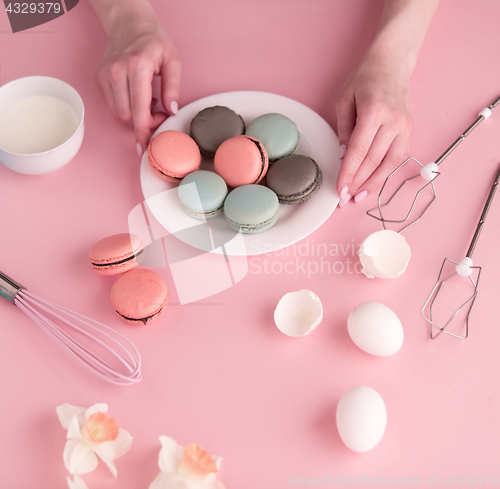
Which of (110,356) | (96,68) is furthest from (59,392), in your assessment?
(96,68)

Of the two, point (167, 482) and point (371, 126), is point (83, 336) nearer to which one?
point (167, 482)

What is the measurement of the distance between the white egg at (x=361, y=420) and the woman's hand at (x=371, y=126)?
Result: 1.20 feet

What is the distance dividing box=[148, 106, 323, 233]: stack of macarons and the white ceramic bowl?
0.15 metres

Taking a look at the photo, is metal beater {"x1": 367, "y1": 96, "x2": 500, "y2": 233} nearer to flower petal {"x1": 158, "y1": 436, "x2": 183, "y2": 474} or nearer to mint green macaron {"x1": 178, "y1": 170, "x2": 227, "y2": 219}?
mint green macaron {"x1": 178, "y1": 170, "x2": 227, "y2": 219}

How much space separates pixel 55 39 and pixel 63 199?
48 cm

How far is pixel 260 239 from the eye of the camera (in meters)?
0.77

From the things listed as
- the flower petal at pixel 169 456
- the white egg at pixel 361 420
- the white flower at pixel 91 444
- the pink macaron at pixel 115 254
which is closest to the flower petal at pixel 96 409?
the white flower at pixel 91 444

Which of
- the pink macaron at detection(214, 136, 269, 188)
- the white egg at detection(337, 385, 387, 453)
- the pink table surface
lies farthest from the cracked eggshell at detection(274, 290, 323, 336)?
the pink macaron at detection(214, 136, 269, 188)

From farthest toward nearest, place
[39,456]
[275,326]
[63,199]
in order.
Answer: [63,199]
[275,326]
[39,456]

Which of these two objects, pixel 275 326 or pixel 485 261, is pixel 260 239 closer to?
pixel 275 326

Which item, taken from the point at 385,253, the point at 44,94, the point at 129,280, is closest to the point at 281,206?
the point at 385,253

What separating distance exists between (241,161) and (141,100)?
0.88ft

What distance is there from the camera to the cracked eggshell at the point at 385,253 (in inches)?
29.7

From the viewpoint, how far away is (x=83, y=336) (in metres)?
0.73
